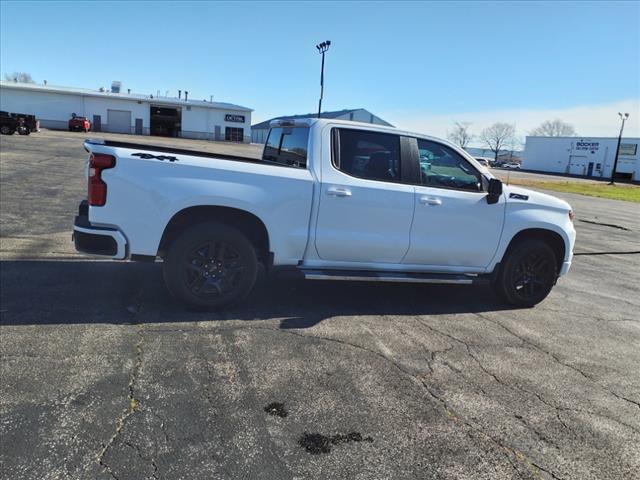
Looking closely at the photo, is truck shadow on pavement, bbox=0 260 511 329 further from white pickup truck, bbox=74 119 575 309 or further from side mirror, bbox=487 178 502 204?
side mirror, bbox=487 178 502 204

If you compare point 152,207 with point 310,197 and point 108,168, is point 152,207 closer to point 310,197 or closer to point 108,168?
point 108,168

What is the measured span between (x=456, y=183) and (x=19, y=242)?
619cm

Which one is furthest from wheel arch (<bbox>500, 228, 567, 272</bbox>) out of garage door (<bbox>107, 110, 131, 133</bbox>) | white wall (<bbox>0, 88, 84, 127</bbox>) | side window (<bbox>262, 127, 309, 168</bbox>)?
white wall (<bbox>0, 88, 84, 127</bbox>)

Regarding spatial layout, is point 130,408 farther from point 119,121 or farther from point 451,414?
point 119,121

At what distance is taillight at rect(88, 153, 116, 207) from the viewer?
463 centimetres

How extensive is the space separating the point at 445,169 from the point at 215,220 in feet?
8.71

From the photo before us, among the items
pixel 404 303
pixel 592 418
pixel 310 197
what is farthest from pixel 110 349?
pixel 592 418

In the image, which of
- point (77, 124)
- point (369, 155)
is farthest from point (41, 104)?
point (369, 155)

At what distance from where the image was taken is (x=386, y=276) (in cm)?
552

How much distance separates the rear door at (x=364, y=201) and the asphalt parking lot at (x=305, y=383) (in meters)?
0.72

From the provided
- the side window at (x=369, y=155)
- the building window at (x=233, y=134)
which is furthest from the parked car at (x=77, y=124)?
the side window at (x=369, y=155)

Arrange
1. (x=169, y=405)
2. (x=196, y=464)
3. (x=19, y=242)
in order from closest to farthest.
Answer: (x=196, y=464)
(x=169, y=405)
(x=19, y=242)

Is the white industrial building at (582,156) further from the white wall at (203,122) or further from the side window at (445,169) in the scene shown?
the side window at (445,169)

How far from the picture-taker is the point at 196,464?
9.40 feet
